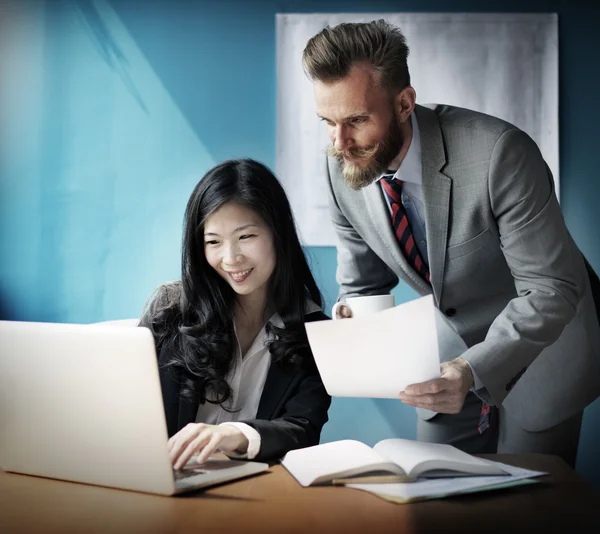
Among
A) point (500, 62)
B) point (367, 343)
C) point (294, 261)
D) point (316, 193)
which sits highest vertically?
point (500, 62)

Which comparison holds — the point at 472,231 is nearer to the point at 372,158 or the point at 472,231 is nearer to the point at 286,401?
the point at 372,158

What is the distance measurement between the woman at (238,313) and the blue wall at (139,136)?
126 centimetres

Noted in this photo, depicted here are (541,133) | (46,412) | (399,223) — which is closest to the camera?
(46,412)

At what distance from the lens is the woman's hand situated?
4.11 feet

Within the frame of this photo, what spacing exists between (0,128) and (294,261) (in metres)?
1.98

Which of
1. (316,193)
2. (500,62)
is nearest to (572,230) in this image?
(500,62)

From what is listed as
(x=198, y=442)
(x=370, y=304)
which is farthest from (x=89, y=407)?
(x=370, y=304)

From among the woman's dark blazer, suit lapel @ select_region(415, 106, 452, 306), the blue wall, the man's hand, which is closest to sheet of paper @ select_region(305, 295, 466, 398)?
the man's hand

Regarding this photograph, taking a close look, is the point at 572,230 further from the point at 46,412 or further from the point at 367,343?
the point at 46,412

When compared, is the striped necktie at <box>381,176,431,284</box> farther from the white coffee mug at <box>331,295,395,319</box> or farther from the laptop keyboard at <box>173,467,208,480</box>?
the laptop keyboard at <box>173,467,208,480</box>

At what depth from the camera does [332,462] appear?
4.16ft

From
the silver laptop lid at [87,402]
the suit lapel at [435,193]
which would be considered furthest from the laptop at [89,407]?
the suit lapel at [435,193]

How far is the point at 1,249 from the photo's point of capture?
325 centimetres

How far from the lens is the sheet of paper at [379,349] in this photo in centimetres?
120
